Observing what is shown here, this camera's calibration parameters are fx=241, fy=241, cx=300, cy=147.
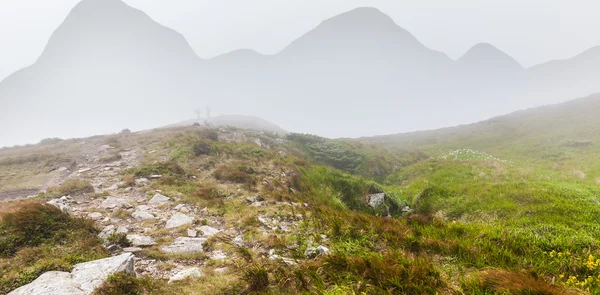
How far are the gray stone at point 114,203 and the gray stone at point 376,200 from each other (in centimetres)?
975

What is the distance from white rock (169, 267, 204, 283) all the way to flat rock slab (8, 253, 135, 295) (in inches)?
32.2

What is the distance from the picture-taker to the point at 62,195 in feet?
31.0

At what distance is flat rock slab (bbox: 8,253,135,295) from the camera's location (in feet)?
12.7

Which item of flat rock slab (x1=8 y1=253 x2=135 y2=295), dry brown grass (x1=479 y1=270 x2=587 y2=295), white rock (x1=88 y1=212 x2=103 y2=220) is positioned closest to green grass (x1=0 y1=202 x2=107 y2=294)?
flat rock slab (x1=8 y1=253 x2=135 y2=295)

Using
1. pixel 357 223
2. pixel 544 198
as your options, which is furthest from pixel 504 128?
pixel 357 223

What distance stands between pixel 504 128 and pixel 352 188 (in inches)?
1829

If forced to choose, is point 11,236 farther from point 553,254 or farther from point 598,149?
point 598,149

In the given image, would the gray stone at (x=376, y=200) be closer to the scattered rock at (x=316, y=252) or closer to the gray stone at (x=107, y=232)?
the scattered rock at (x=316, y=252)

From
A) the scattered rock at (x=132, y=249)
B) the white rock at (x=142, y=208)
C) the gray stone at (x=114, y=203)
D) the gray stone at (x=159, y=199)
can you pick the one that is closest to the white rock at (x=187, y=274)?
the scattered rock at (x=132, y=249)

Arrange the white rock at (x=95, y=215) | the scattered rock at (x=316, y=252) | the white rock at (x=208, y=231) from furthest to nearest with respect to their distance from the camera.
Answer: the white rock at (x=95, y=215), the white rock at (x=208, y=231), the scattered rock at (x=316, y=252)

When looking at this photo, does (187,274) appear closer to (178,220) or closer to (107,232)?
(178,220)

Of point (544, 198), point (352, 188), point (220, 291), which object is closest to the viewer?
point (220, 291)

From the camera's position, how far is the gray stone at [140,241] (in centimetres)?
611

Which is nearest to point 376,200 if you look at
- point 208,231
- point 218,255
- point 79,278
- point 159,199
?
point 208,231
